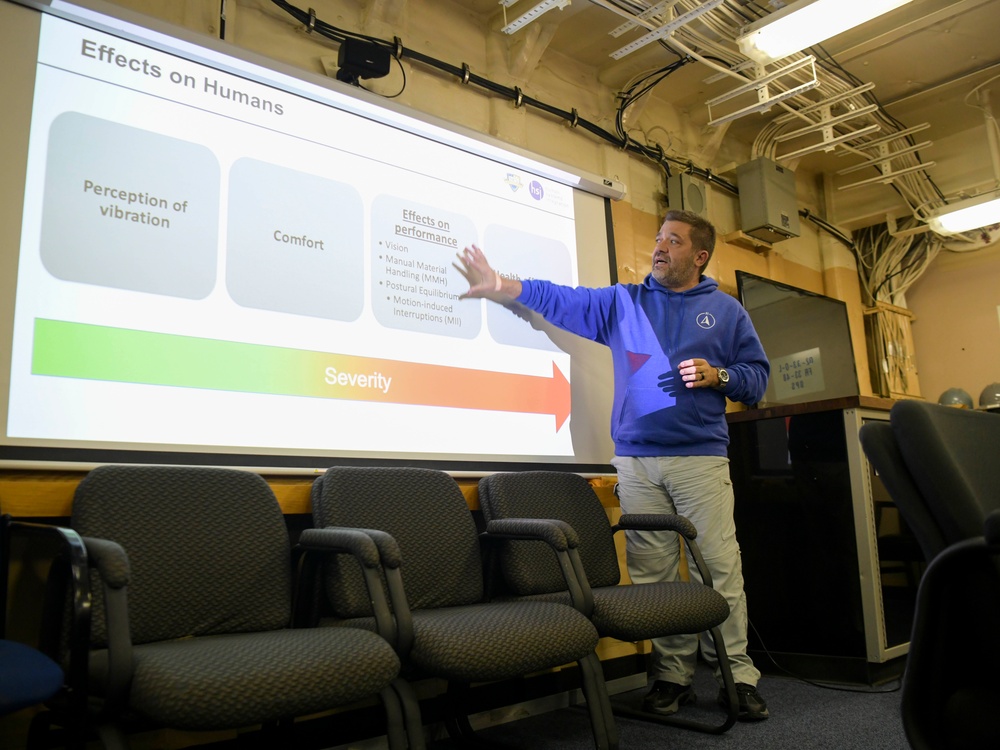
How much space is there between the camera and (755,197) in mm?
4469

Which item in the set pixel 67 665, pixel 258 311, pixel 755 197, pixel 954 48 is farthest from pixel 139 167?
pixel 954 48

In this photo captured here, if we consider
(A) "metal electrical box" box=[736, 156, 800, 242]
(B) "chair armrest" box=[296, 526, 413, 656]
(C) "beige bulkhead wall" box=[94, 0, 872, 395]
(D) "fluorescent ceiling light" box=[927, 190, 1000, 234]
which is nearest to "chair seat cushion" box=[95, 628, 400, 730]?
(B) "chair armrest" box=[296, 526, 413, 656]

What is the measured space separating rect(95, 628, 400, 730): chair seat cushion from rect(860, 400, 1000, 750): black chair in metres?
0.88

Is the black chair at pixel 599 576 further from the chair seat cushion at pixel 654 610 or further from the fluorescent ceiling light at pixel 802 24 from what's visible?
the fluorescent ceiling light at pixel 802 24

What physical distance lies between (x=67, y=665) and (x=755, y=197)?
417 centimetres

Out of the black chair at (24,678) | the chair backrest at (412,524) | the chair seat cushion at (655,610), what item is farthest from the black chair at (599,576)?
the black chair at (24,678)

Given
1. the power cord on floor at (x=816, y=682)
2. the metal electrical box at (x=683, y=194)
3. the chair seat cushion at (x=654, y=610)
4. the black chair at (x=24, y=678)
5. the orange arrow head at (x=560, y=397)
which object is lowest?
Result: the power cord on floor at (x=816, y=682)

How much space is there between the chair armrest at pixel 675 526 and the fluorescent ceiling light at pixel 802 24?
84.0 inches

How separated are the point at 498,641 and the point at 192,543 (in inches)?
28.7

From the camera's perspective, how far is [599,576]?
7.93ft

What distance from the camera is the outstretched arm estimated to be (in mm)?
2586

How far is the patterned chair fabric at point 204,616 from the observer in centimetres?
120

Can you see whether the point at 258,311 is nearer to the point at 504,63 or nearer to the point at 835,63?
the point at 504,63

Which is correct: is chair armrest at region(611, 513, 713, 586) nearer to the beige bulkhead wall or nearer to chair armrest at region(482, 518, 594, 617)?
chair armrest at region(482, 518, 594, 617)
